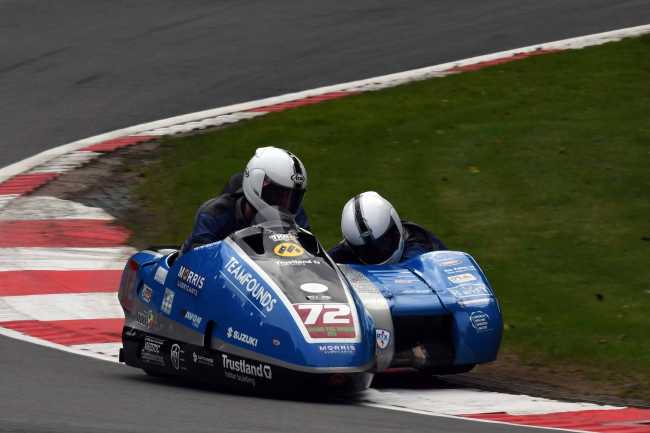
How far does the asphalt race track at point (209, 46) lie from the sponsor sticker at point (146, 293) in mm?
5501

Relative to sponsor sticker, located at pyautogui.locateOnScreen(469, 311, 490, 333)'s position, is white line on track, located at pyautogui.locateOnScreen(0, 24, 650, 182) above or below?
below

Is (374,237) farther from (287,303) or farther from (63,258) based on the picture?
(63,258)

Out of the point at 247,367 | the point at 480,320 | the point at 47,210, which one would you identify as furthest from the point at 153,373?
the point at 47,210

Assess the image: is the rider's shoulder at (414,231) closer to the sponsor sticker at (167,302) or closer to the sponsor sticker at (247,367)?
the sponsor sticker at (167,302)

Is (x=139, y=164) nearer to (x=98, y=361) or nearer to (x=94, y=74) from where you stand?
(x=94, y=74)

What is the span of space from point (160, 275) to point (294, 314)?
120 centimetres

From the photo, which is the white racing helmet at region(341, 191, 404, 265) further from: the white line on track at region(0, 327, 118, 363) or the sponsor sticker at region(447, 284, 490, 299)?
the white line on track at region(0, 327, 118, 363)

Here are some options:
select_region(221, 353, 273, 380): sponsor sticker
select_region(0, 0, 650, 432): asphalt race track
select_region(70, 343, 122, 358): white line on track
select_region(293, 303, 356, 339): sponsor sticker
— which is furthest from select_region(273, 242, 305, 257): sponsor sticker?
select_region(0, 0, 650, 432): asphalt race track

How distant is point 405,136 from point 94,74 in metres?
3.99

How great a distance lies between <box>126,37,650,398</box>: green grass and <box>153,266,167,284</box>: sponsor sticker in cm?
221

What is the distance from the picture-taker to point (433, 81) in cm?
1555

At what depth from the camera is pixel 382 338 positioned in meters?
7.70

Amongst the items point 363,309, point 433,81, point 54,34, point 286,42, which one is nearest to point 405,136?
point 433,81

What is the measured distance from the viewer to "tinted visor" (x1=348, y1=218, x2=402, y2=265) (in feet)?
27.7
